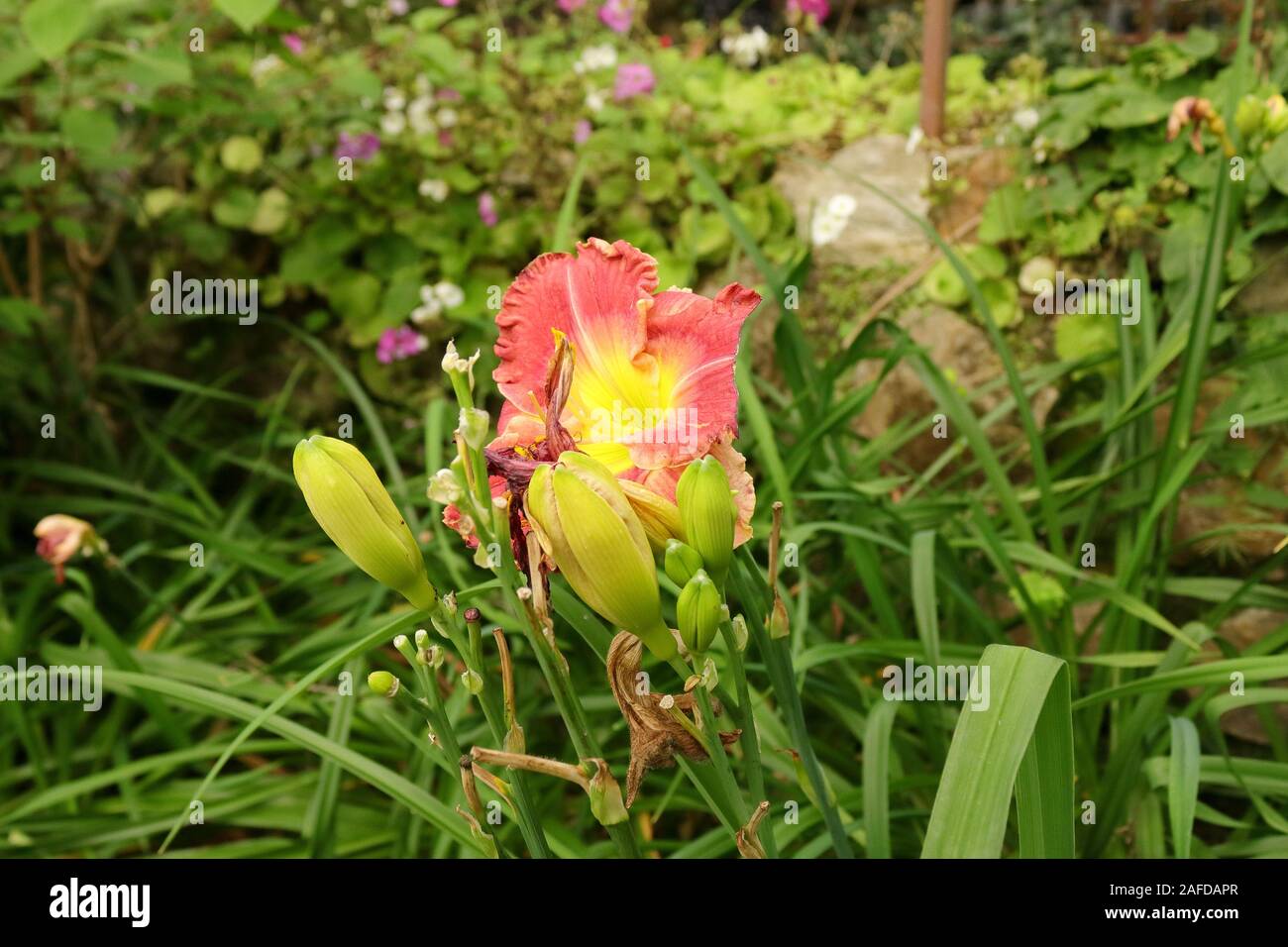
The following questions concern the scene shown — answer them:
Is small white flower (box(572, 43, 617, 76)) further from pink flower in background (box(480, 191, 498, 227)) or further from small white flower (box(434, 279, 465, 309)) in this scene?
small white flower (box(434, 279, 465, 309))

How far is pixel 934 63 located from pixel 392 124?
1097 millimetres

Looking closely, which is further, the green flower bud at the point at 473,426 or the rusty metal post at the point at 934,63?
the rusty metal post at the point at 934,63

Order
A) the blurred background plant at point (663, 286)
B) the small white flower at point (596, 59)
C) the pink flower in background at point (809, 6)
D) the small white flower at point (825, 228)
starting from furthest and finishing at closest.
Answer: the pink flower in background at point (809, 6) < the small white flower at point (596, 59) < the small white flower at point (825, 228) < the blurred background plant at point (663, 286)

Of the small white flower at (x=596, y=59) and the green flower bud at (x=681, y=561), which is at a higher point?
the small white flower at (x=596, y=59)

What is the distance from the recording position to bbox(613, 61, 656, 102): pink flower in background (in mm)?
2320

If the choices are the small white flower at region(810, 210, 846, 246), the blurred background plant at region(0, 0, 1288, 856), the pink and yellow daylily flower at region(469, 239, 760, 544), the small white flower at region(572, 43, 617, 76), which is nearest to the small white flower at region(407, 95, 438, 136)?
the blurred background plant at region(0, 0, 1288, 856)

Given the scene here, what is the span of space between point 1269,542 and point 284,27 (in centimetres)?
177

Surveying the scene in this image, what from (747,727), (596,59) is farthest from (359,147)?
(747,727)

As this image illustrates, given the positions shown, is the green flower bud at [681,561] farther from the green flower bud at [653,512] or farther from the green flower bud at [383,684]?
the green flower bud at [383,684]

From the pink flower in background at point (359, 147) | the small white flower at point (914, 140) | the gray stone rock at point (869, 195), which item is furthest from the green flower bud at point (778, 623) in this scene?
the pink flower in background at point (359, 147)

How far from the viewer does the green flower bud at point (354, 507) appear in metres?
0.48

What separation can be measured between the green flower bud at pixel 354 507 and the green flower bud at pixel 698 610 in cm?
13

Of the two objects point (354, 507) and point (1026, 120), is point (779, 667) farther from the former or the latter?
point (1026, 120)

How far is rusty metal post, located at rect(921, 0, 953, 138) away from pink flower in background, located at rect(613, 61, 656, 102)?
56cm
